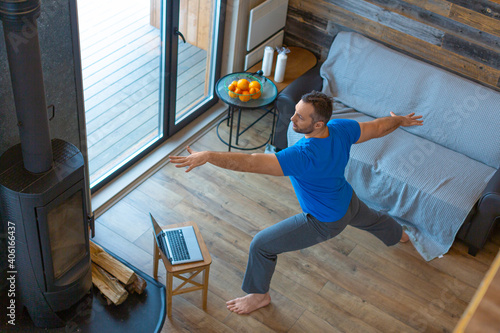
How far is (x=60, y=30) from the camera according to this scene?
2361 mm

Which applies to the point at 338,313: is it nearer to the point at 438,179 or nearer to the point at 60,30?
the point at 438,179

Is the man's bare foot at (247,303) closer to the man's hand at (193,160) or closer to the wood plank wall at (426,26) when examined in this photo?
the man's hand at (193,160)

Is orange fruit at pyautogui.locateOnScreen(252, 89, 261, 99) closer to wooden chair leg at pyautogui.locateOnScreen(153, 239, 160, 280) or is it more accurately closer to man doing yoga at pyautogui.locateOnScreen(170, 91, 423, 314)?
man doing yoga at pyautogui.locateOnScreen(170, 91, 423, 314)

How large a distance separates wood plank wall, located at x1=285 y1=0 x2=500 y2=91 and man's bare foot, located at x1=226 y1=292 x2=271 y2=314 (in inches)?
87.8

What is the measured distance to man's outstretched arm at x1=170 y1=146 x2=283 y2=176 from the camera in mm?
2150

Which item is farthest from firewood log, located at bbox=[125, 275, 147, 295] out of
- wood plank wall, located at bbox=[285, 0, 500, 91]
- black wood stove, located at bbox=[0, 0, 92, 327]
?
wood plank wall, located at bbox=[285, 0, 500, 91]

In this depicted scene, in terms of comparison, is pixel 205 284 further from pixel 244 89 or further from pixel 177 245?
pixel 244 89

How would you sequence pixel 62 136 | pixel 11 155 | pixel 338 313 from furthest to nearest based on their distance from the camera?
pixel 338 313
pixel 62 136
pixel 11 155

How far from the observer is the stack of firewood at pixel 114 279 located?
2723mm

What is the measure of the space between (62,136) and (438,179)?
2270 millimetres

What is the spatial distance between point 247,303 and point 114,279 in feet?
2.42

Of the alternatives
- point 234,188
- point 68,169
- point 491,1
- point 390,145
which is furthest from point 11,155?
point 491,1

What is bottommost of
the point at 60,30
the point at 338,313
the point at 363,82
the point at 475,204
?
the point at 338,313

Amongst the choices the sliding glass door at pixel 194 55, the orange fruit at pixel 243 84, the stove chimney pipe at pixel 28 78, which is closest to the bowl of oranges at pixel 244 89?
the orange fruit at pixel 243 84
